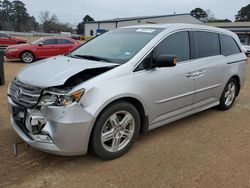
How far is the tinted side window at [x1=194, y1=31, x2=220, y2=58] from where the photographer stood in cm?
451

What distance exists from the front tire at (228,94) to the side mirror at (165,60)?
2.21m

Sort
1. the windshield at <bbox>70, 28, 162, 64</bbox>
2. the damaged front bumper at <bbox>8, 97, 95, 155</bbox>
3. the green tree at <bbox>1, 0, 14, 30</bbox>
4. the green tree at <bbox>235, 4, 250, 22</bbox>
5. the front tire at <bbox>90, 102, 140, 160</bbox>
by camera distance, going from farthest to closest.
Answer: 1. the green tree at <bbox>1, 0, 14, 30</bbox>
2. the green tree at <bbox>235, 4, 250, 22</bbox>
3. the windshield at <bbox>70, 28, 162, 64</bbox>
4. the front tire at <bbox>90, 102, 140, 160</bbox>
5. the damaged front bumper at <bbox>8, 97, 95, 155</bbox>

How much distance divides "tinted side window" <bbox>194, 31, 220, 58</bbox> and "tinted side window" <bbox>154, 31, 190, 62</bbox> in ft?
0.88

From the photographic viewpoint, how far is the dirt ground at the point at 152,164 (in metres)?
2.93

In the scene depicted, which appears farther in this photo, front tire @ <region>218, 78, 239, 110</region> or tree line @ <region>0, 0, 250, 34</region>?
tree line @ <region>0, 0, 250, 34</region>

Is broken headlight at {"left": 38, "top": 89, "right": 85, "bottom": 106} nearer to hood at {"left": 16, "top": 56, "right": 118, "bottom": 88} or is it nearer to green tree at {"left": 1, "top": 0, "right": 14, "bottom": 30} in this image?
hood at {"left": 16, "top": 56, "right": 118, "bottom": 88}

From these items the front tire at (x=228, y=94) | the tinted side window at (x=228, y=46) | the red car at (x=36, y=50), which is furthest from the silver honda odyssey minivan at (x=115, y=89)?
the red car at (x=36, y=50)

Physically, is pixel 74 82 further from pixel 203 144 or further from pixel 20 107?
pixel 203 144

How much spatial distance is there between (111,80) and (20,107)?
113 centimetres

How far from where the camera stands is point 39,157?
3381 millimetres

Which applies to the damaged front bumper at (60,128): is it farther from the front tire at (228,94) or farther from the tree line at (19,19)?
the tree line at (19,19)

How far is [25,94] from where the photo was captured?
3139 millimetres

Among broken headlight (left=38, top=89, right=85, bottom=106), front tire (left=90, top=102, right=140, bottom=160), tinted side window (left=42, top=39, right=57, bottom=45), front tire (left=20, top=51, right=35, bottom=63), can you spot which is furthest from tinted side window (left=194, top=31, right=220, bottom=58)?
front tire (left=20, top=51, right=35, bottom=63)

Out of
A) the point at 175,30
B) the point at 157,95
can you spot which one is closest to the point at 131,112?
the point at 157,95
